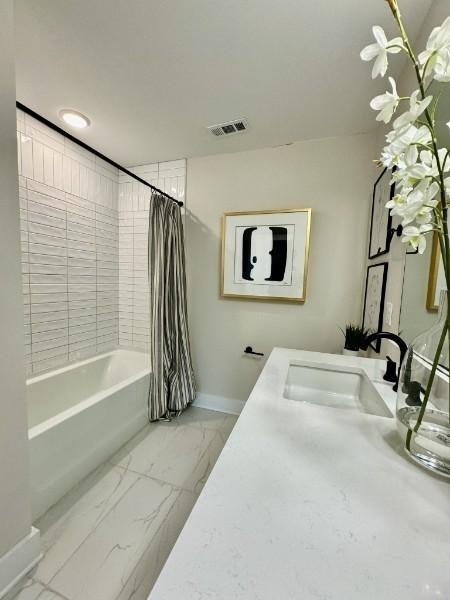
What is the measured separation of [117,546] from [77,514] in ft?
0.95

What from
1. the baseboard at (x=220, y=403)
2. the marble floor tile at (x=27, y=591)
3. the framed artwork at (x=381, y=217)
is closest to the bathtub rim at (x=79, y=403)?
the marble floor tile at (x=27, y=591)

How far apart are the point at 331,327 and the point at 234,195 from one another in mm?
1341

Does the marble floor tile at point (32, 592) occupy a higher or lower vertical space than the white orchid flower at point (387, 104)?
lower

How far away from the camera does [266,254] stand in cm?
195

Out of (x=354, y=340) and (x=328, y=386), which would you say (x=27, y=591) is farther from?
(x=354, y=340)

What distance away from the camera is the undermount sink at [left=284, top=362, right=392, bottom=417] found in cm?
107

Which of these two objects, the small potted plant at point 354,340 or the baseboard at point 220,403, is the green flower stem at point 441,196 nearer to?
the small potted plant at point 354,340

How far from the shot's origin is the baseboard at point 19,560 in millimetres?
877

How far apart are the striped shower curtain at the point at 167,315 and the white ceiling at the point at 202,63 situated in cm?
63

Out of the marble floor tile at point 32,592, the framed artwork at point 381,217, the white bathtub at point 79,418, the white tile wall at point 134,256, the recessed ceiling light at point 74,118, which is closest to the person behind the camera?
the marble floor tile at point 32,592

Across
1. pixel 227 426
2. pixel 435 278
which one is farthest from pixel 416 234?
pixel 227 426

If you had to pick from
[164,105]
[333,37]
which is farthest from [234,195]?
[333,37]

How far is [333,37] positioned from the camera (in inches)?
42.1

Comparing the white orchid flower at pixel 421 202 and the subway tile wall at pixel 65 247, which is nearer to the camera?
the white orchid flower at pixel 421 202
